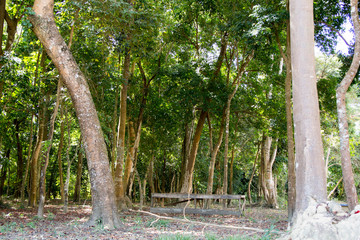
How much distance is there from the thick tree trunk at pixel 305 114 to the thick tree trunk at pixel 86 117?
4.40 meters

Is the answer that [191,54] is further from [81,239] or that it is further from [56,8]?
[81,239]

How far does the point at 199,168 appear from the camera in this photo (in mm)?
21547

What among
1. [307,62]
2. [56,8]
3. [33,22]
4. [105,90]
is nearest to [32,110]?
[105,90]

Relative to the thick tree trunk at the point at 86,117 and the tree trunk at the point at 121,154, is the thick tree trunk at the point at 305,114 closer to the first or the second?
the thick tree trunk at the point at 86,117

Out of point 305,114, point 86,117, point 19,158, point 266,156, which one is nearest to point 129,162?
point 86,117

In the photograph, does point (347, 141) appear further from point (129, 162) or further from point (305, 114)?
point (129, 162)

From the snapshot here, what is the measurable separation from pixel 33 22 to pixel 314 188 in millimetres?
7529

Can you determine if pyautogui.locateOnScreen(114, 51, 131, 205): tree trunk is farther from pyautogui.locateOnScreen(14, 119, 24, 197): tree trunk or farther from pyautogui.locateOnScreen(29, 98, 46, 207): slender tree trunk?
pyautogui.locateOnScreen(14, 119, 24, 197): tree trunk

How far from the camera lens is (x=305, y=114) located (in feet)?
20.6

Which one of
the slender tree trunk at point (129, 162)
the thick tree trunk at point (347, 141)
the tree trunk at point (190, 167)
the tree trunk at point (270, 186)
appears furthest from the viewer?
the tree trunk at point (270, 186)

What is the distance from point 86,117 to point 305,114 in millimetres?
5086

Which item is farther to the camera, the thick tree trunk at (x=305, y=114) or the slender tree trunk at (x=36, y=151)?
the slender tree trunk at (x=36, y=151)

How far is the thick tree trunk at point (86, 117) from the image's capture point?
7848mm

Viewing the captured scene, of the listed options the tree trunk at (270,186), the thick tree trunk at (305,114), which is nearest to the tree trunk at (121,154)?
the thick tree trunk at (305,114)
